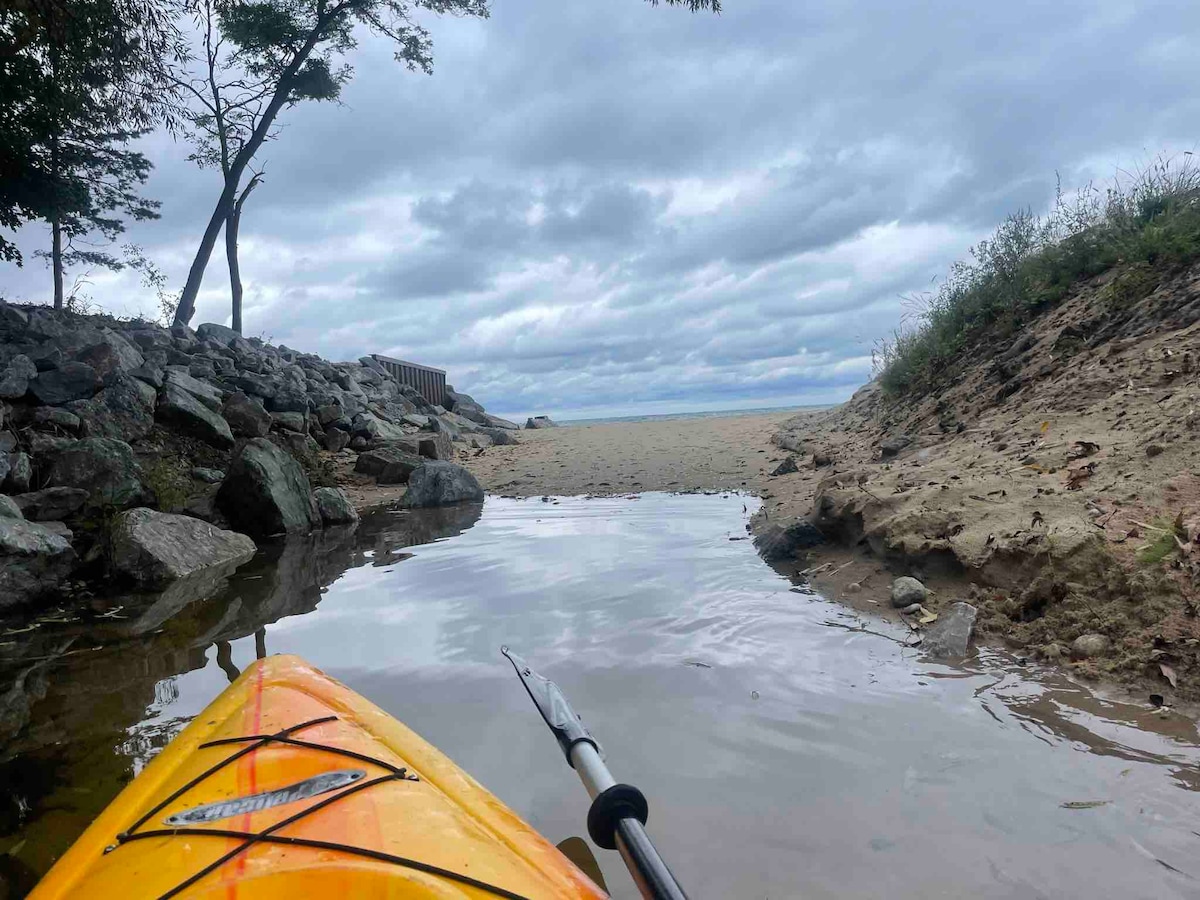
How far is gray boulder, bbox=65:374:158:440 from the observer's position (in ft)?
26.0

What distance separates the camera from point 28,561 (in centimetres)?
512

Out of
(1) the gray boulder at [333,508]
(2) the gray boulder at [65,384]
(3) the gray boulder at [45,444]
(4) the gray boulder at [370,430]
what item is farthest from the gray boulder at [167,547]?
→ (4) the gray boulder at [370,430]

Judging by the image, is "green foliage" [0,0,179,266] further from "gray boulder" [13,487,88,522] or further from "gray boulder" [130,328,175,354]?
"gray boulder" [13,487,88,522]

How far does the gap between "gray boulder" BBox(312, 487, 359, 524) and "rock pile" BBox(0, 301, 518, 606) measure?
0.05 ft

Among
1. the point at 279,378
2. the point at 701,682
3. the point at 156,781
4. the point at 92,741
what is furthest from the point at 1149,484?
the point at 279,378

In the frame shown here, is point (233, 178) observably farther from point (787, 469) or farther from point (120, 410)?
point (787, 469)

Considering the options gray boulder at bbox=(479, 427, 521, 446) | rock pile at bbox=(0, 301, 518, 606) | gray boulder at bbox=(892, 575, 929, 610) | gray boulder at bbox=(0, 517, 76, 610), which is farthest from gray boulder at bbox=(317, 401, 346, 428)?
gray boulder at bbox=(892, 575, 929, 610)

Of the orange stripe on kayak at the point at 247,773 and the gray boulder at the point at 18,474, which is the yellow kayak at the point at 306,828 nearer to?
the orange stripe on kayak at the point at 247,773

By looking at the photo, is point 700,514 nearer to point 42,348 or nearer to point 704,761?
point 704,761

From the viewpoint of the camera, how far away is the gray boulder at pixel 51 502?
6.05m

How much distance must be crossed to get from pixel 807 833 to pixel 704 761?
54cm

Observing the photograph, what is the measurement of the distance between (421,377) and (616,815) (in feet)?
68.6

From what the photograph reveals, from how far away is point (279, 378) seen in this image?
40.6ft

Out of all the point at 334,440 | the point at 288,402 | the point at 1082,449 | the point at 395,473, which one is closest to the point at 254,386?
the point at 288,402
